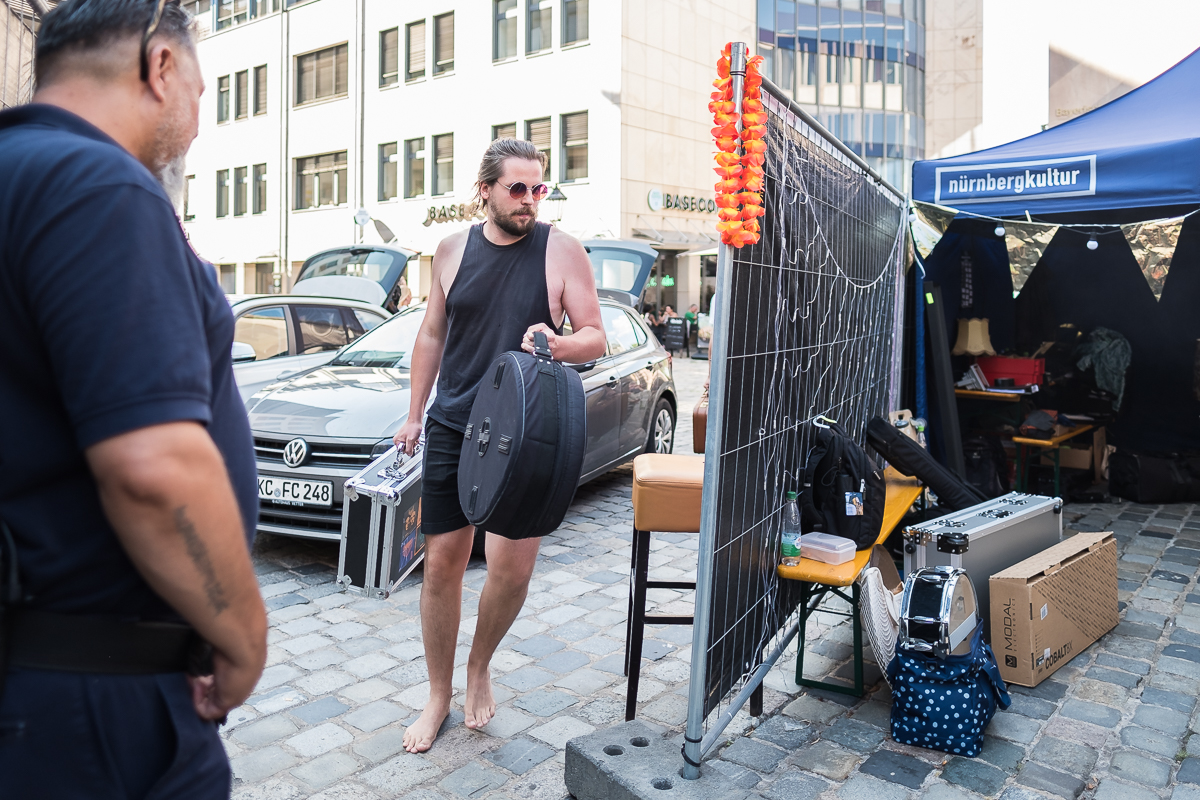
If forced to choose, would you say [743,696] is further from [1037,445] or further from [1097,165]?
[1037,445]

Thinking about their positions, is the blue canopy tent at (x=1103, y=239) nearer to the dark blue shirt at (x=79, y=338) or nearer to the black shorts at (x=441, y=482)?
the black shorts at (x=441, y=482)

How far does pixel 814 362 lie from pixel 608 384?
119 inches

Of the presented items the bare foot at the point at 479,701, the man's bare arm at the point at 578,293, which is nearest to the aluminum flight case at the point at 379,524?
the bare foot at the point at 479,701

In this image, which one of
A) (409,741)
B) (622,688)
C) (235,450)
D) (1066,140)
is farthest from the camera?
(1066,140)

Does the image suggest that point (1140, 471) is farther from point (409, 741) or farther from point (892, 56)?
point (892, 56)

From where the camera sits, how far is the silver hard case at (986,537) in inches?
164

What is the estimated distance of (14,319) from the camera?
3.43ft

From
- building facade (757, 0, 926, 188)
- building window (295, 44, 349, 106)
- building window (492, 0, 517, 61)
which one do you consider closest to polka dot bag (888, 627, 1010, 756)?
building window (492, 0, 517, 61)

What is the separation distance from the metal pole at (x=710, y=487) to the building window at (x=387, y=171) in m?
30.0

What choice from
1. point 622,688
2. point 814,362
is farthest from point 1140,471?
point 622,688

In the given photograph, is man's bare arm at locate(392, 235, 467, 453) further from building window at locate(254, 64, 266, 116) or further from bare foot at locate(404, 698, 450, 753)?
building window at locate(254, 64, 266, 116)

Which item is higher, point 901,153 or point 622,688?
point 901,153

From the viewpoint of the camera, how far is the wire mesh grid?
2.96 m

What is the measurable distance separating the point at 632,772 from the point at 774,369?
1452 mm
